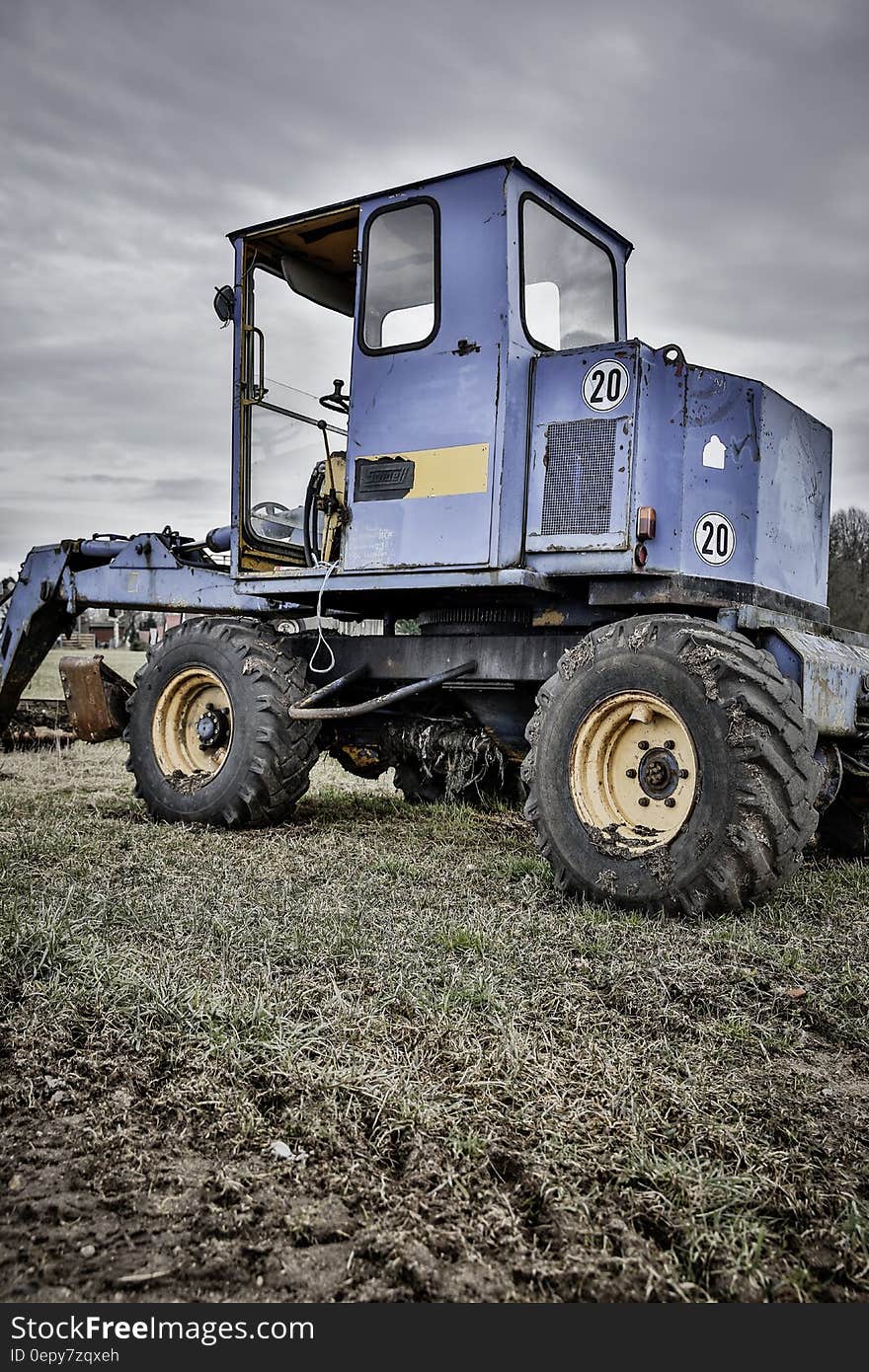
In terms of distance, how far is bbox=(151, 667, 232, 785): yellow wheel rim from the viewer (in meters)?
6.34

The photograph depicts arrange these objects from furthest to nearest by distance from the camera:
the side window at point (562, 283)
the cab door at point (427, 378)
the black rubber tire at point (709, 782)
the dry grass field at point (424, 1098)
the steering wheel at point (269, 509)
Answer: the steering wheel at point (269, 509) → the side window at point (562, 283) → the cab door at point (427, 378) → the black rubber tire at point (709, 782) → the dry grass field at point (424, 1098)

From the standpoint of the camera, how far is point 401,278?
18.0 feet

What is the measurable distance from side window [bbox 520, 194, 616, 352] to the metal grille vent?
0.66 metres

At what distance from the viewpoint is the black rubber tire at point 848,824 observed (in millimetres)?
5484

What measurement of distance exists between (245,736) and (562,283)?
3.05 m

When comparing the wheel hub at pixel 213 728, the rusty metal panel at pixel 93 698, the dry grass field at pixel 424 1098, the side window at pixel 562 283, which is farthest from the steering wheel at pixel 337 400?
the dry grass field at pixel 424 1098

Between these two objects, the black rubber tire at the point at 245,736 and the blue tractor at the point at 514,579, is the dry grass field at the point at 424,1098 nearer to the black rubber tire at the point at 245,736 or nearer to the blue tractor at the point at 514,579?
the blue tractor at the point at 514,579

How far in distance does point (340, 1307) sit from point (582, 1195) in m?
0.55

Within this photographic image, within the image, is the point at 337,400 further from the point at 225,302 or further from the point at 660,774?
the point at 660,774

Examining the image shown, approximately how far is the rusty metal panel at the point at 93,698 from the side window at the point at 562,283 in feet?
12.0

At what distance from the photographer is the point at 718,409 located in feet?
15.6

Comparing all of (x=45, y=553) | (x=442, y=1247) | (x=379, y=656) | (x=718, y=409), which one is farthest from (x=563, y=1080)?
(x=45, y=553)

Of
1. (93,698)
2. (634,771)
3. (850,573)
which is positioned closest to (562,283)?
(634,771)

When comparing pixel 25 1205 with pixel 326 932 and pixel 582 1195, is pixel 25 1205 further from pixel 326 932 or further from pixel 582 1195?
pixel 326 932
